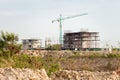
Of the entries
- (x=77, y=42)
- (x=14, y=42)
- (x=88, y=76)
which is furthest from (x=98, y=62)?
(x=77, y=42)

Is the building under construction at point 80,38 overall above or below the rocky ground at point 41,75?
above

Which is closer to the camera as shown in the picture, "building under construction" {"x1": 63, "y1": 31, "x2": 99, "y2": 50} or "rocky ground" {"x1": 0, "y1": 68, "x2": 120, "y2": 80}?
"rocky ground" {"x1": 0, "y1": 68, "x2": 120, "y2": 80}

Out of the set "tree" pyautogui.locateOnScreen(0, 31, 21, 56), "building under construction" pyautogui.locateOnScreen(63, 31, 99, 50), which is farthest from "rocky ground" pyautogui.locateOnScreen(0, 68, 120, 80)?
"building under construction" pyautogui.locateOnScreen(63, 31, 99, 50)

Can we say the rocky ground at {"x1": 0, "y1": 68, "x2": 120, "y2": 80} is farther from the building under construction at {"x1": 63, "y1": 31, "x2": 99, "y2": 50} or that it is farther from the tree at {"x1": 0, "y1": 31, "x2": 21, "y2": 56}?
the building under construction at {"x1": 63, "y1": 31, "x2": 99, "y2": 50}

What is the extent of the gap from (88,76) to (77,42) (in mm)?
112747

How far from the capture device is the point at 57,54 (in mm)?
51531

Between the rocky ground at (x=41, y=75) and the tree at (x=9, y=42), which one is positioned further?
the tree at (x=9, y=42)

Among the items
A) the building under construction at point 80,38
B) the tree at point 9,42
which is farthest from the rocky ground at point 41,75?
the building under construction at point 80,38

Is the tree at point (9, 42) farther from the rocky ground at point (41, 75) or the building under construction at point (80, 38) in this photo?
the building under construction at point (80, 38)

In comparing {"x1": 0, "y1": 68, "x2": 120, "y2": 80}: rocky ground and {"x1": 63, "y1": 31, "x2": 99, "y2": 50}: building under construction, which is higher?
{"x1": 63, "y1": 31, "x2": 99, "y2": 50}: building under construction

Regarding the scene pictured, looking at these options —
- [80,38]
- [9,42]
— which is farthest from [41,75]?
[80,38]

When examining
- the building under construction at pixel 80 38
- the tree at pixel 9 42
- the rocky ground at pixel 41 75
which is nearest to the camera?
the rocky ground at pixel 41 75

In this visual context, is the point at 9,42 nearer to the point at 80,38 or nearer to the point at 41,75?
the point at 41,75

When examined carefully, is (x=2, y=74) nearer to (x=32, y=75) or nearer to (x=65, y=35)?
(x=32, y=75)
